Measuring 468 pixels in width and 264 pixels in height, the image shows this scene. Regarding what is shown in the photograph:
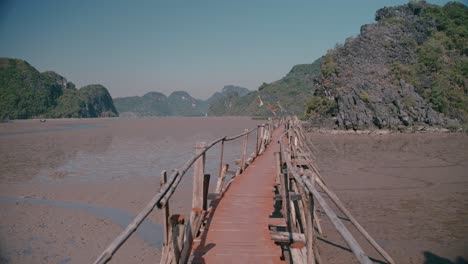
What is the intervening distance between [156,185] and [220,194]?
6767mm

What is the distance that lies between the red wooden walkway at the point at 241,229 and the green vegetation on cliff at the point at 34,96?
9329 centimetres

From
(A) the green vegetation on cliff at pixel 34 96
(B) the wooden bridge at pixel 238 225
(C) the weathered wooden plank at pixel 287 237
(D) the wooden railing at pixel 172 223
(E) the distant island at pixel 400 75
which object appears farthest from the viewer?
(A) the green vegetation on cliff at pixel 34 96

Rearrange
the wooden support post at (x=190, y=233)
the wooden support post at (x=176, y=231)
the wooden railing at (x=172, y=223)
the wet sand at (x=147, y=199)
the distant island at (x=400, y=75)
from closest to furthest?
the wooden railing at (x=172, y=223)
the wooden support post at (x=176, y=231)
the wooden support post at (x=190, y=233)
the wet sand at (x=147, y=199)
the distant island at (x=400, y=75)

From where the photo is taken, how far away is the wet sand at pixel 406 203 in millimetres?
7391

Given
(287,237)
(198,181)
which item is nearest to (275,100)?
(198,181)

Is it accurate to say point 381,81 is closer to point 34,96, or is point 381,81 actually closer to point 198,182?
point 198,182

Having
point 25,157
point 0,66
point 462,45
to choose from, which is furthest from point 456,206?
point 0,66

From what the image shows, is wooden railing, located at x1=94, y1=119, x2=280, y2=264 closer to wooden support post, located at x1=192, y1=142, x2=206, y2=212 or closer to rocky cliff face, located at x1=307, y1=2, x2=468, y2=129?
wooden support post, located at x1=192, y1=142, x2=206, y2=212

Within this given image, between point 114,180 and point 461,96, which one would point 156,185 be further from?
point 461,96

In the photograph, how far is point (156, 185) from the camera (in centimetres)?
1380

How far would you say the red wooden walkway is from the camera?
182 inches

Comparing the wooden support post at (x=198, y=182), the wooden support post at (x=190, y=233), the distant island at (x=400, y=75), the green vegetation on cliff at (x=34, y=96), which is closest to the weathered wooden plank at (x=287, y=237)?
the wooden support post at (x=190, y=233)

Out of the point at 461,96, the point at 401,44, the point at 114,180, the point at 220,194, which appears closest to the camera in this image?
the point at 220,194

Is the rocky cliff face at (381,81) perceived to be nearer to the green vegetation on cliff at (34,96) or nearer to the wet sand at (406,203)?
the wet sand at (406,203)
